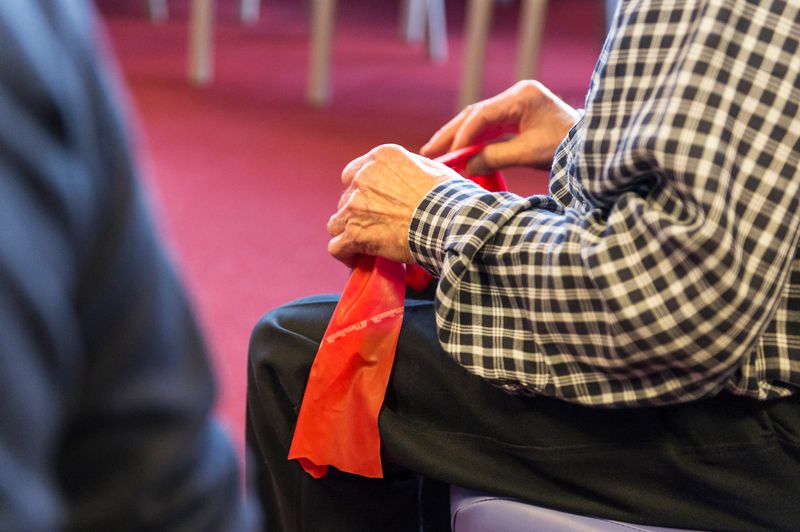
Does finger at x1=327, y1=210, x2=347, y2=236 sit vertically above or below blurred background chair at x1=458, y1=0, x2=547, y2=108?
above

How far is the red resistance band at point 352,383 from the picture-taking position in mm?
800

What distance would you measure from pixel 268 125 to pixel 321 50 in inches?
13.5

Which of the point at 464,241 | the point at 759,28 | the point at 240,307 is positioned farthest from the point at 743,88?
the point at 240,307

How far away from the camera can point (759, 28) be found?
615 mm

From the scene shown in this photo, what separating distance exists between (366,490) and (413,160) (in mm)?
298

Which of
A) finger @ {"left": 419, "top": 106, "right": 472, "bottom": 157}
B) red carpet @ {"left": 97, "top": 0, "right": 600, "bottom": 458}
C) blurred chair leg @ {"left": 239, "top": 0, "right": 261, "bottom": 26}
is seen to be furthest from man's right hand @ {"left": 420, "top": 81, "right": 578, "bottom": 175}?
blurred chair leg @ {"left": 239, "top": 0, "right": 261, "bottom": 26}

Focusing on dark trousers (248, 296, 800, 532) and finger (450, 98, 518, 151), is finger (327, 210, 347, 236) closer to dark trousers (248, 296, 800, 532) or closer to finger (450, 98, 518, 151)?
dark trousers (248, 296, 800, 532)

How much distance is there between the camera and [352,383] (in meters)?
0.81

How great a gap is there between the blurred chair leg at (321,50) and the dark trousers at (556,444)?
219 centimetres

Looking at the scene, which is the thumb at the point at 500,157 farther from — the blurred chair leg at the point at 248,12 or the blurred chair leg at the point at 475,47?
the blurred chair leg at the point at 248,12

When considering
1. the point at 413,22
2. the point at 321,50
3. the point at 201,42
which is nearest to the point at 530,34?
the point at 321,50

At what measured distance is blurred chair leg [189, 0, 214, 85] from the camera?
9.95 ft

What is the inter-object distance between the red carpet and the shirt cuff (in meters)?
0.38

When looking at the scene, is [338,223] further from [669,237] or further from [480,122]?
[669,237]
